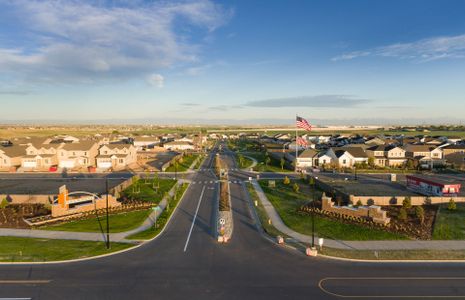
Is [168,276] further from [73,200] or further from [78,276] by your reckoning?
[73,200]

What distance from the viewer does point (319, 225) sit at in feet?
115

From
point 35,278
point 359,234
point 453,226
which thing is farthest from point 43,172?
point 453,226

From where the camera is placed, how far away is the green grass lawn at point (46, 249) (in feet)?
87.3

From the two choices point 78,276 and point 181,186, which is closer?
point 78,276

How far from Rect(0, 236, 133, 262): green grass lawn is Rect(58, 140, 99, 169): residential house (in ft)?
186

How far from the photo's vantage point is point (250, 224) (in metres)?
36.1

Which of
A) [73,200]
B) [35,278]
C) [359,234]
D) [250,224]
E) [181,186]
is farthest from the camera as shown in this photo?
[181,186]

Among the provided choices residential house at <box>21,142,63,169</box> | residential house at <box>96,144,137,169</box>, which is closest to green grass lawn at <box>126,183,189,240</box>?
residential house at <box>96,144,137,169</box>

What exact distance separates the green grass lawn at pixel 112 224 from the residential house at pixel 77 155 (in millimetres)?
51545

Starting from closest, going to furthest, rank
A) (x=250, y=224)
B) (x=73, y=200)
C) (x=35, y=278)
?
(x=35, y=278), (x=250, y=224), (x=73, y=200)

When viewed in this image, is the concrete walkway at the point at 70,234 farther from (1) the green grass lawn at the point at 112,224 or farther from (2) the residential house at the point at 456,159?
(2) the residential house at the point at 456,159

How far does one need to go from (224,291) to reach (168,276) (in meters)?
4.76

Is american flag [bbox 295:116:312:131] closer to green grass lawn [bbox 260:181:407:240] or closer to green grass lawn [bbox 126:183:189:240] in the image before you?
green grass lawn [bbox 260:181:407:240]

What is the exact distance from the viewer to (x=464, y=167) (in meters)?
76.7
